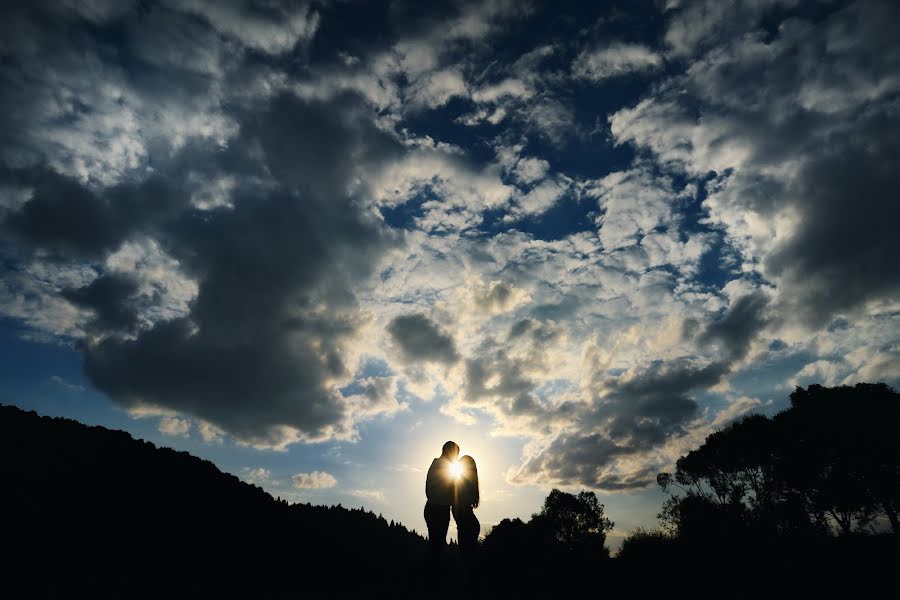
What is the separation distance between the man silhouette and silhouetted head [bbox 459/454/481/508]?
0.30 metres

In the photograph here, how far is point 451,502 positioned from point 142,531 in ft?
31.0

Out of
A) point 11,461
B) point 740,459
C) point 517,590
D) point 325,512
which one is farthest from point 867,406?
point 11,461

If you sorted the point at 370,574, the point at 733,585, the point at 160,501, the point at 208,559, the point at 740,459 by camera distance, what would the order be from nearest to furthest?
the point at 733,585 → the point at 208,559 → the point at 160,501 → the point at 370,574 → the point at 740,459

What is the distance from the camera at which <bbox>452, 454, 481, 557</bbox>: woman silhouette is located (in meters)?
9.12

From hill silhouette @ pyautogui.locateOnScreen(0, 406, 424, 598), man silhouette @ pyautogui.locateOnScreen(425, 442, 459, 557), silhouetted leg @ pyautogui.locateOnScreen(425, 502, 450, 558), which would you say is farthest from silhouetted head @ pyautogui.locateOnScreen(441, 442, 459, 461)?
hill silhouette @ pyautogui.locateOnScreen(0, 406, 424, 598)

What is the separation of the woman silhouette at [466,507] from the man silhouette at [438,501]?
0.63 ft

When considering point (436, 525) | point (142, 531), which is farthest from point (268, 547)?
point (436, 525)

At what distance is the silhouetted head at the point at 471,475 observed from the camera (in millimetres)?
9234

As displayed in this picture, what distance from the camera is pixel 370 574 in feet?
48.0

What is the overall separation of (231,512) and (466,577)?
11.1 metres

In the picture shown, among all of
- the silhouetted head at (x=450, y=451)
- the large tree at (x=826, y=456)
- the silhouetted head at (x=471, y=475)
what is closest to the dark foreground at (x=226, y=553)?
the silhouetted head at (x=471, y=475)

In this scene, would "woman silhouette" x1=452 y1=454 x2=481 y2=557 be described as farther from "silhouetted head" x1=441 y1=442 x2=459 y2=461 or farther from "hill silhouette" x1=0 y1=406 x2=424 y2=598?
"hill silhouette" x1=0 y1=406 x2=424 y2=598

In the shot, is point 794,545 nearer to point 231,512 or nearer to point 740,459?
point 231,512

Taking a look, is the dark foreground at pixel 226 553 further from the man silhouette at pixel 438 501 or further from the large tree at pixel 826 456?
the large tree at pixel 826 456
